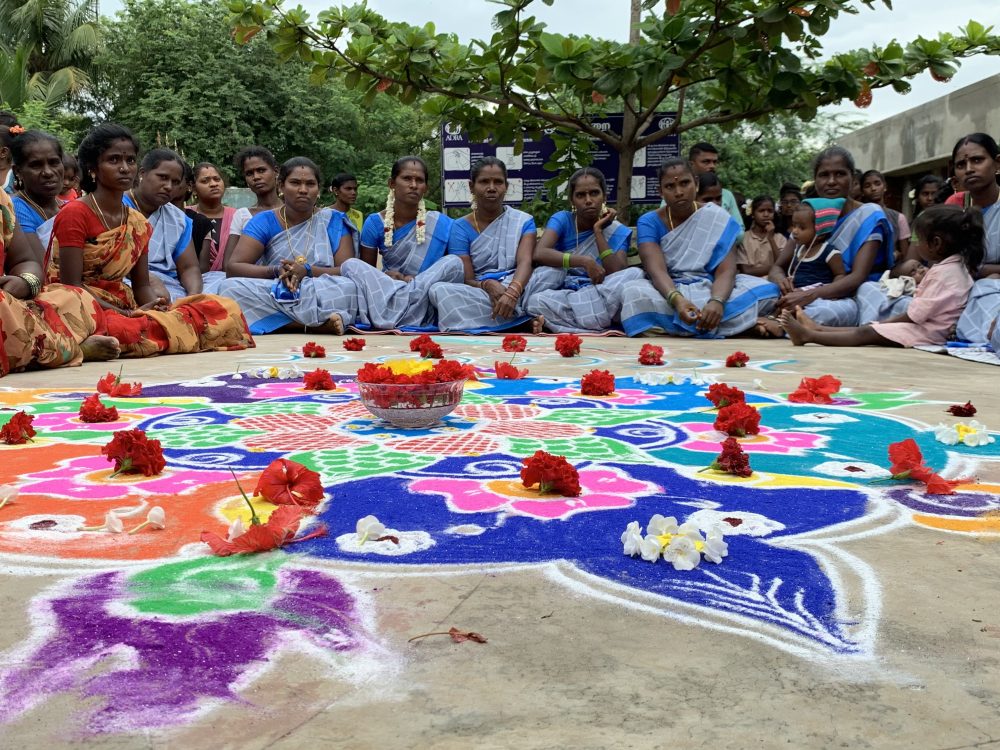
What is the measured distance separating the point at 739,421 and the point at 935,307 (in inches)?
158

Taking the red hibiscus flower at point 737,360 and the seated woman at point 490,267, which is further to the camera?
the seated woman at point 490,267

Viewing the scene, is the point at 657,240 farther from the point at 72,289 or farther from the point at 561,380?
the point at 72,289

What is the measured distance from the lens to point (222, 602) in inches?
63.2

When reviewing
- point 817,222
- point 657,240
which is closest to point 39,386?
point 657,240

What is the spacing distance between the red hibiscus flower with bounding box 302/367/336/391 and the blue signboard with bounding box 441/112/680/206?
6273 millimetres

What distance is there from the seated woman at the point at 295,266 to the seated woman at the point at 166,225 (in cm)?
69

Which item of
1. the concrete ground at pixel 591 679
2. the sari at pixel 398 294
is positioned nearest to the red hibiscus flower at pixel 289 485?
the concrete ground at pixel 591 679

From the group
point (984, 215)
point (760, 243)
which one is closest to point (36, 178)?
point (984, 215)

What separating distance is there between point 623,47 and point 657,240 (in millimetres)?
1604

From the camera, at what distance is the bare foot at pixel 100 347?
18.8 feet

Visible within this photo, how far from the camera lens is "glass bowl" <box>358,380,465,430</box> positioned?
3.05 m

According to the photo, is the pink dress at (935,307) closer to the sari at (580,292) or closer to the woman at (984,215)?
the woman at (984,215)

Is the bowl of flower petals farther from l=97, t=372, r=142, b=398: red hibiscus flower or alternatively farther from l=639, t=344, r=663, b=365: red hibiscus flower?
l=639, t=344, r=663, b=365: red hibiscus flower

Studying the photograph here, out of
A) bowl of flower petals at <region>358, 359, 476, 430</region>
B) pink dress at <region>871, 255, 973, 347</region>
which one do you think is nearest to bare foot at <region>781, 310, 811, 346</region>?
pink dress at <region>871, 255, 973, 347</region>
